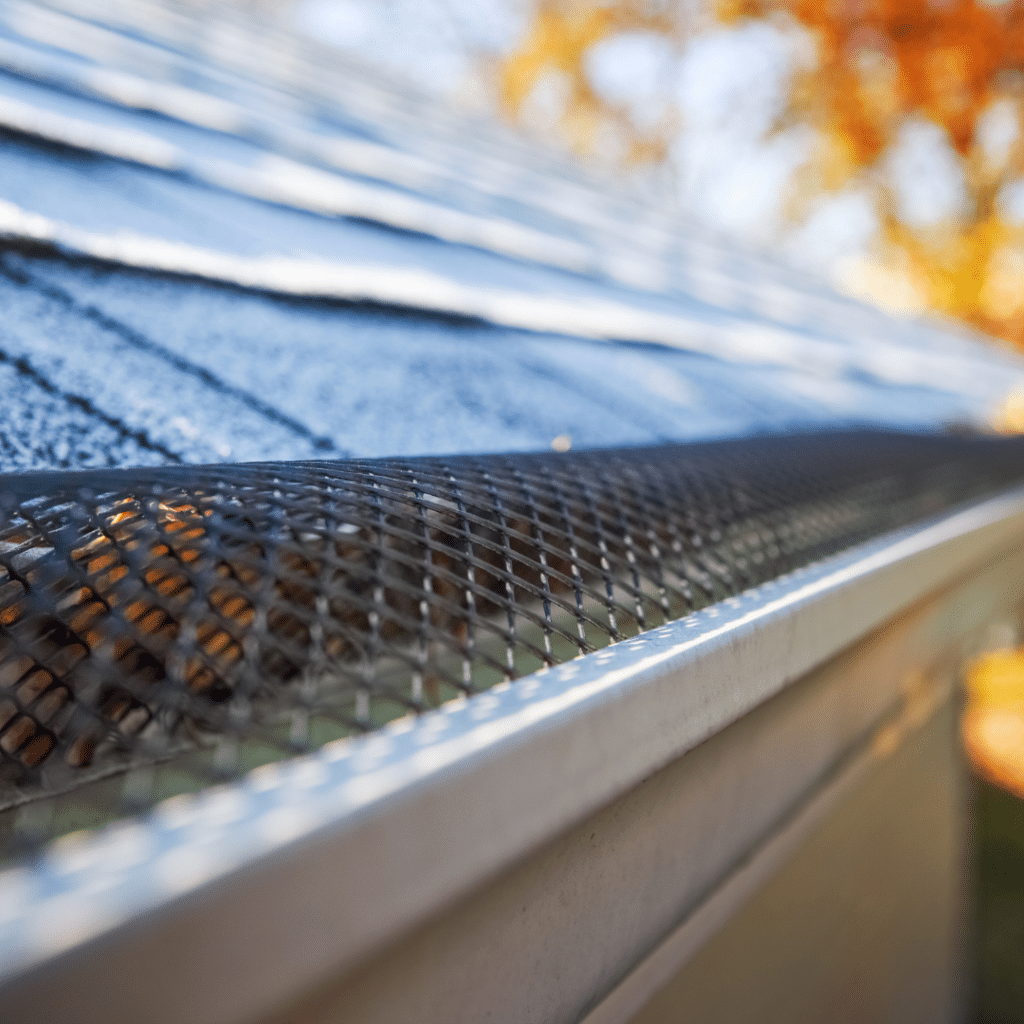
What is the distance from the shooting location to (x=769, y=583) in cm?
88

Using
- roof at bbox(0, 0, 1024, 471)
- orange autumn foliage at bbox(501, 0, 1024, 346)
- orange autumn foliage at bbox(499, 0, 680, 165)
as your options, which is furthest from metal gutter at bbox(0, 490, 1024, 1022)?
orange autumn foliage at bbox(499, 0, 680, 165)

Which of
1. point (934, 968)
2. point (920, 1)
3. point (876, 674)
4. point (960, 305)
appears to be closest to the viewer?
point (876, 674)

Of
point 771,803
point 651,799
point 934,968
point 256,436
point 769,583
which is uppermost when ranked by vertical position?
point 256,436

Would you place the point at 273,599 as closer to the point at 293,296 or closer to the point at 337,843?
the point at 337,843

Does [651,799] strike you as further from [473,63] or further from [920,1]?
[473,63]

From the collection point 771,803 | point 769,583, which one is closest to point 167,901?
point 769,583

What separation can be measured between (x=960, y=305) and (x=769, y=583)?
1102 centimetres

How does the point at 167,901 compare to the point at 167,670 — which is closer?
the point at 167,901

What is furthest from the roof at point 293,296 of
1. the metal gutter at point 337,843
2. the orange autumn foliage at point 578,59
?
the orange autumn foliage at point 578,59

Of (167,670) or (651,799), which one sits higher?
(167,670)

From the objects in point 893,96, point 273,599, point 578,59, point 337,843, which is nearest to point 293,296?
point 273,599

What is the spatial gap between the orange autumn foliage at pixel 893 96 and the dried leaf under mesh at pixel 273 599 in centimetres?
1101

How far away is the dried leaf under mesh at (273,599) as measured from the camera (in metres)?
0.46

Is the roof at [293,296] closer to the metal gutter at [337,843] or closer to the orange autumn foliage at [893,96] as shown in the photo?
the metal gutter at [337,843]
